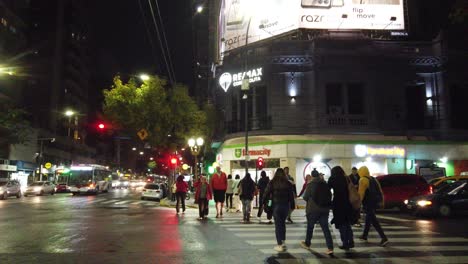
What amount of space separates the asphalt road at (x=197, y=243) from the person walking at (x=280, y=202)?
1.11 ft

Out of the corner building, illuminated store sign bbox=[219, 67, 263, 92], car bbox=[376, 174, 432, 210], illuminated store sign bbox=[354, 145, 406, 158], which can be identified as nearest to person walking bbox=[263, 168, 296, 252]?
car bbox=[376, 174, 432, 210]

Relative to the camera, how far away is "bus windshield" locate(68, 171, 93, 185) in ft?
133

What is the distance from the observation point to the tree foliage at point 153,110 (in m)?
28.4

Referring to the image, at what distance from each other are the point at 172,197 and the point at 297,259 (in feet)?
67.4

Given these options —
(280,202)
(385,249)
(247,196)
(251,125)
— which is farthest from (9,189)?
(385,249)

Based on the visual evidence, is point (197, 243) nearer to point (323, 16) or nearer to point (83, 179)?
point (323, 16)

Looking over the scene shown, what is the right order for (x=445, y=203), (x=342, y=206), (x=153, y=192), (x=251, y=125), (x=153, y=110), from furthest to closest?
(x=153, y=192), (x=153, y=110), (x=251, y=125), (x=445, y=203), (x=342, y=206)

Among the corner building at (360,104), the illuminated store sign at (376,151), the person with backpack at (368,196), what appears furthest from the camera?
the corner building at (360,104)

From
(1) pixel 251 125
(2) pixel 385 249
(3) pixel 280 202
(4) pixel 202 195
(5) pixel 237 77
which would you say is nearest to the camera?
(2) pixel 385 249

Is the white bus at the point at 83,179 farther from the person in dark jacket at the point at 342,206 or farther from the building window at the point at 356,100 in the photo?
the person in dark jacket at the point at 342,206

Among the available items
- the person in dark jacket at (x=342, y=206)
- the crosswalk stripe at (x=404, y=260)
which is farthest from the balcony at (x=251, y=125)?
the crosswalk stripe at (x=404, y=260)

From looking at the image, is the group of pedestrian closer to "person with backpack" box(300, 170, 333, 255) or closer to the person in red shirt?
"person with backpack" box(300, 170, 333, 255)

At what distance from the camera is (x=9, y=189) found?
35.3 meters

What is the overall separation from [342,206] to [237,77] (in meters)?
19.9
